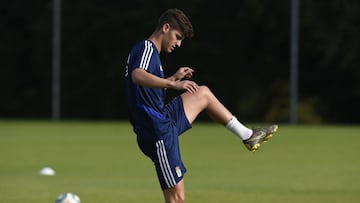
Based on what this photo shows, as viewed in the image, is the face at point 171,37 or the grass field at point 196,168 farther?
the grass field at point 196,168

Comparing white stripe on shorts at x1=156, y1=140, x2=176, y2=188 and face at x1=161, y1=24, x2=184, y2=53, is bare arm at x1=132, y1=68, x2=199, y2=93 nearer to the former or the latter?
face at x1=161, y1=24, x2=184, y2=53

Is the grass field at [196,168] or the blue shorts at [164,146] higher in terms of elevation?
the grass field at [196,168]

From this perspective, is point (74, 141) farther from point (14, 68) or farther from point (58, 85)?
point (14, 68)

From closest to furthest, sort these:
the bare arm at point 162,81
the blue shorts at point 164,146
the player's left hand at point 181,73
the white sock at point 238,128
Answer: the bare arm at point 162,81
the player's left hand at point 181,73
the blue shorts at point 164,146
the white sock at point 238,128

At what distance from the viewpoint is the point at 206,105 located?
9.14 metres

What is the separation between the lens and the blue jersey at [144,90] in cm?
888

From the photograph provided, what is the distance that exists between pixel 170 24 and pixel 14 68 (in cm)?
3109

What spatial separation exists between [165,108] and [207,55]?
29364 mm

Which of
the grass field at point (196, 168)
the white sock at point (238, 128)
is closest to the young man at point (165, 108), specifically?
the white sock at point (238, 128)

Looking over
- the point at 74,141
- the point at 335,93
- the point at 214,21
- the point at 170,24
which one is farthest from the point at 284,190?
the point at 214,21

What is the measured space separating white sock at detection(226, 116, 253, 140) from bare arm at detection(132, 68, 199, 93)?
71 centimetres

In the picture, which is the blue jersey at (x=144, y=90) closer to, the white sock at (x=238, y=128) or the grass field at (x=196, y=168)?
the white sock at (x=238, y=128)

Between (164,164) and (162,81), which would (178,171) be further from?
(162,81)

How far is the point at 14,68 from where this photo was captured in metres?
39.4
